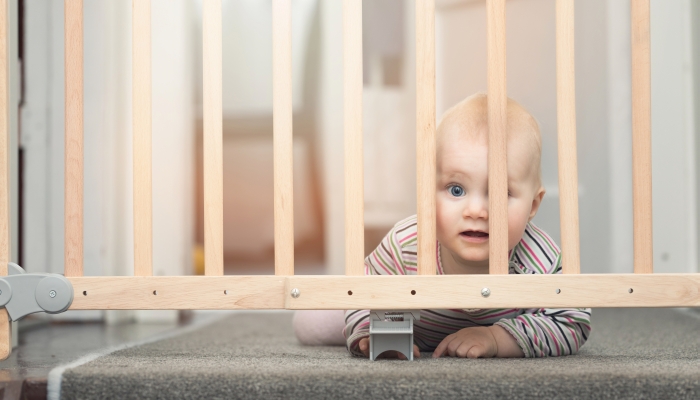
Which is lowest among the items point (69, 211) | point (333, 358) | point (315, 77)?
point (333, 358)

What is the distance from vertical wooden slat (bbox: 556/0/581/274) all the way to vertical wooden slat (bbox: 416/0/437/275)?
0.46 feet

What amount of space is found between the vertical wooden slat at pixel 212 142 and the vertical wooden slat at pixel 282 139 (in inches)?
2.5

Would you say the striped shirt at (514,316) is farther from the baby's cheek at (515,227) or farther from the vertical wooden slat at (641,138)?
the vertical wooden slat at (641,138)

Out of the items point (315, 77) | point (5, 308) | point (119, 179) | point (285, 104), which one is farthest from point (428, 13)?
point (315, 77)

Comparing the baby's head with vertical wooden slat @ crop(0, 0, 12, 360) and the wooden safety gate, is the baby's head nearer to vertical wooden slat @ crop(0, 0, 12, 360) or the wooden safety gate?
the wooden safety gate

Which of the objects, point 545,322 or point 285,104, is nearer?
point 285,104

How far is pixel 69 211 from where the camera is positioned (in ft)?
2.57

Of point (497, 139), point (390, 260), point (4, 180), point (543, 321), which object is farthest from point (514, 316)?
point (4, 180)

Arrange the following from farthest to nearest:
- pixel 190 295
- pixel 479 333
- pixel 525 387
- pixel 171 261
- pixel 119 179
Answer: pixel 171 261 < pixel 119 179 < pixel 479 333 < pixel 190 295 < pixel 525 387

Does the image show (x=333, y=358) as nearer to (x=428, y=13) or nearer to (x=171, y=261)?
(x=428, y=13)

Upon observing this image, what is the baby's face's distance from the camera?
0.90 meters

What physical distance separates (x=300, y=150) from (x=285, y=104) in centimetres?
211

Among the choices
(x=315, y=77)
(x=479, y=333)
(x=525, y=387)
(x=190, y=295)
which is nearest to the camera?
(x=525, y=387)

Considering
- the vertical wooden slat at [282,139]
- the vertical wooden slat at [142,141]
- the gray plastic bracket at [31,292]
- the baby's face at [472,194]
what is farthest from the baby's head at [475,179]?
the gray plastic bracket at [31,292]
